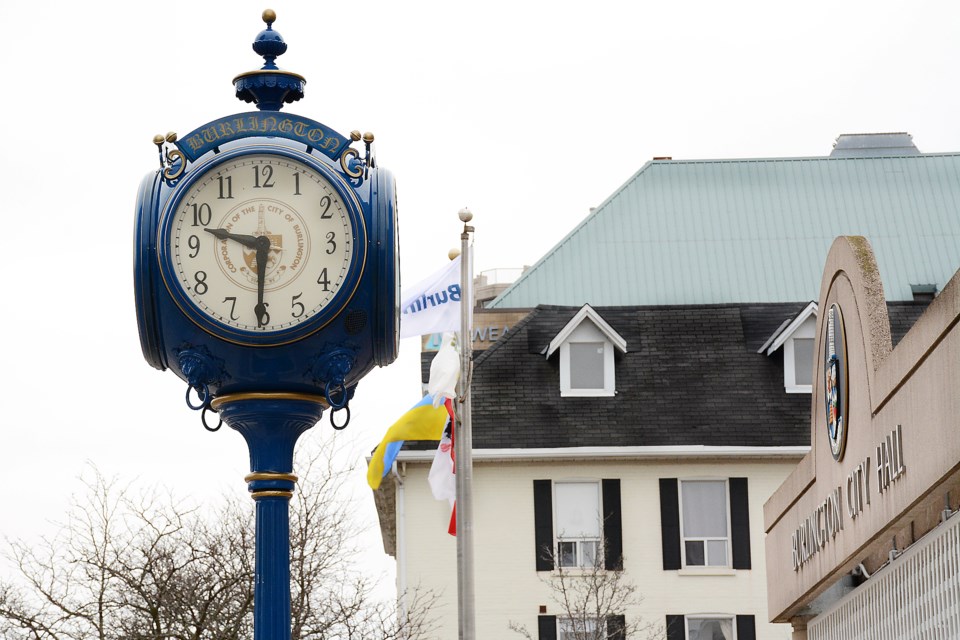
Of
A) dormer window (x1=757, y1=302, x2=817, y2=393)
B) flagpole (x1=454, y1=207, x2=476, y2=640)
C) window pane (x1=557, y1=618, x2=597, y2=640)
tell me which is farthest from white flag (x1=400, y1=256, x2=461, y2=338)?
dormer window (x1=757, y1=302, x2=817, y2=393)

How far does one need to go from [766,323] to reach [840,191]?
6078 mm

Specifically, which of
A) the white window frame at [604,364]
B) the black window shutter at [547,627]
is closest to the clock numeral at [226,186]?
the black window shutter at [547,627]

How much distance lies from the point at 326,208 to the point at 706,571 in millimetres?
27027

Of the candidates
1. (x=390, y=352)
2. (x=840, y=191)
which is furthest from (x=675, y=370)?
(x=390, y=352)

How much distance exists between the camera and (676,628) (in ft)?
107

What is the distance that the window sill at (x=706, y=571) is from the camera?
32938mm

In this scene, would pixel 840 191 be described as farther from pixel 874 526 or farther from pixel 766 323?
pixel 874 526

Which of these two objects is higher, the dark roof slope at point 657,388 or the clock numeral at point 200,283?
the dark roof slope at point 657,388

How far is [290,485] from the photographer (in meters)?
6.62

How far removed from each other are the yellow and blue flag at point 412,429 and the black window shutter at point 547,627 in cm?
857

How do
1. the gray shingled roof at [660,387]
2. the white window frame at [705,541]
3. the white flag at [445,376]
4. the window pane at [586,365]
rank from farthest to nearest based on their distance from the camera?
1. the window pane at [586,365]
2. the gray shingled roof at [660,387]
3. the white window frame at [705,541]
4. the white flag at [445,376]

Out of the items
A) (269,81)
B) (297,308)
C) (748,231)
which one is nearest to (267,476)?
(297,308)

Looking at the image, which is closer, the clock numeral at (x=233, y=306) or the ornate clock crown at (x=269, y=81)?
the clock numeral at (x=233, y=306)

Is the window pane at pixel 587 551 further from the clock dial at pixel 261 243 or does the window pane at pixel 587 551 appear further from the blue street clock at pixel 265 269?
the clock dial at pixel 261 243
